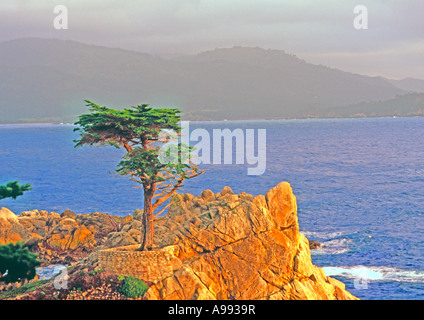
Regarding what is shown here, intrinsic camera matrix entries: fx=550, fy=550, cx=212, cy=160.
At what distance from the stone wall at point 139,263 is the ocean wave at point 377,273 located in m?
19.4

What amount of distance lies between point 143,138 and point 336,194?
6094 centimetres

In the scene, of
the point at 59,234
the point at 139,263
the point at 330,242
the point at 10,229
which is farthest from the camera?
the point at 330,242

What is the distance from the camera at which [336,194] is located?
298ft

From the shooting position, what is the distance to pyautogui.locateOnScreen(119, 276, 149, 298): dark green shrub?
32.4m

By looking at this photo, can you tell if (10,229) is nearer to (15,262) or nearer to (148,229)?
(15,262)

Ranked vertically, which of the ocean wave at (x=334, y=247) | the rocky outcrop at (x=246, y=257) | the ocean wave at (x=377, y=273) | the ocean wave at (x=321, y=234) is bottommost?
the ocean wave at (x=377, y=273)

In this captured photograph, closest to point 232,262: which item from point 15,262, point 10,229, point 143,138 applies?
point 143,138

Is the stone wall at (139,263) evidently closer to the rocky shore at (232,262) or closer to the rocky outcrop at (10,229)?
the rocky shore at (232,262)

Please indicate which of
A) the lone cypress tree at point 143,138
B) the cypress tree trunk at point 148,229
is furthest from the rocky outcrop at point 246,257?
the lone cypress tree at point 143,138

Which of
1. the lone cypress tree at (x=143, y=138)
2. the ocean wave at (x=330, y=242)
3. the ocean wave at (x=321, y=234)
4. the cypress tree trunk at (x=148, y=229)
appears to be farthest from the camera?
the ocean wave at (x=321, y=234)

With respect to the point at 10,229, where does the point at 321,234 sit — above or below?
below

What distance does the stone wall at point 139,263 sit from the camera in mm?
33188
